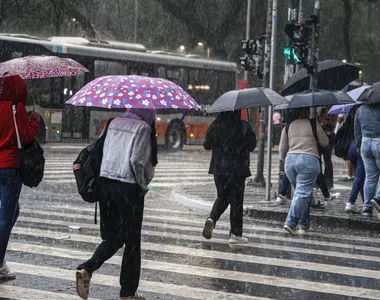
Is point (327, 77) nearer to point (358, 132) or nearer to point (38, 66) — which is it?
point (358, 132)

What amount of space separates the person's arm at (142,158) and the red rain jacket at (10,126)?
1.23m

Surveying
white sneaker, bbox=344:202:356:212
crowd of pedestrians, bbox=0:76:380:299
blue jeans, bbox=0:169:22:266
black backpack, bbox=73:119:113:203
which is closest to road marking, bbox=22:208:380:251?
crowd of pedestrians, bbox=0:76:380:299

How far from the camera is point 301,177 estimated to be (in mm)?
11492

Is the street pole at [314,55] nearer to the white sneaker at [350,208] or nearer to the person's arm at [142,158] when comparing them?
the white sneaker at [350,208]

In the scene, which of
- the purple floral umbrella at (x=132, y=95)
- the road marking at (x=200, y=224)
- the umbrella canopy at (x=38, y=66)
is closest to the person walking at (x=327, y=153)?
the road marking at (x=200, y=224)

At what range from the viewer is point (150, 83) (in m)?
7.46

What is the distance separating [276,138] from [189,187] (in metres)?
18.6

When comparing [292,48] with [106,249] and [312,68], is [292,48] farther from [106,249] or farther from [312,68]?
[106,249]

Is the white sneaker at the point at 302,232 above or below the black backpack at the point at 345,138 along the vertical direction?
below

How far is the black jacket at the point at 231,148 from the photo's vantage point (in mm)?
10492

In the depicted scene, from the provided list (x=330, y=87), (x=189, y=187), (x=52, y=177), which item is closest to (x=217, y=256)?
(x=330, y=87)

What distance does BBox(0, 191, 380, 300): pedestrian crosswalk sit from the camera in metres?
7.74

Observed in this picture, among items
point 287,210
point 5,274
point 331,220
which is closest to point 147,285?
point 5,274

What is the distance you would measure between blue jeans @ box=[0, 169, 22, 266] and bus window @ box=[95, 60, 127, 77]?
73.9 feet
